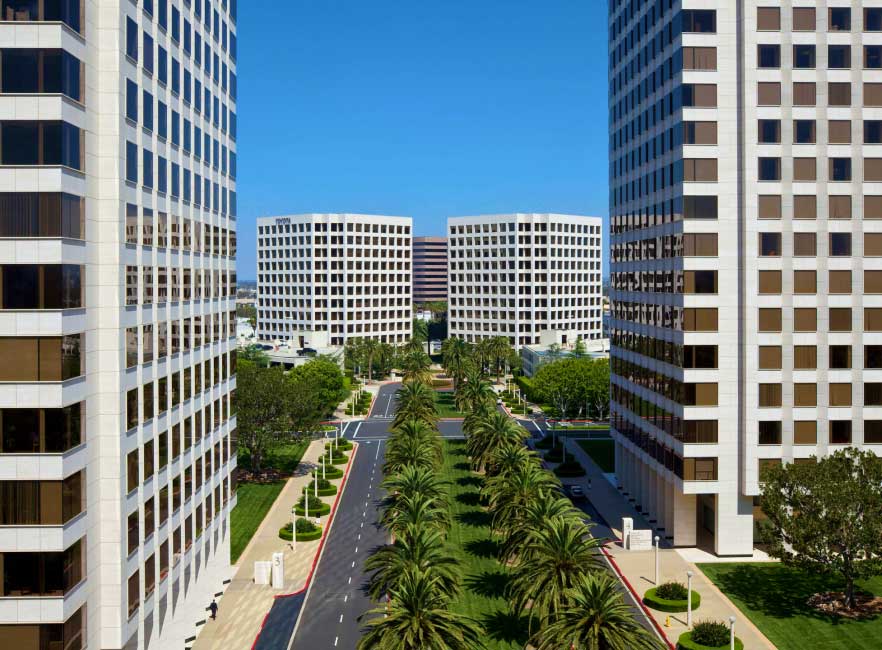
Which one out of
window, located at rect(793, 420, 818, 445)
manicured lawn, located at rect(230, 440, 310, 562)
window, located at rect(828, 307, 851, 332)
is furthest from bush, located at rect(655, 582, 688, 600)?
manicured lawn, located at rect(230, 440, 310, 562)

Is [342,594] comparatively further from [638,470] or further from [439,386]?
[439,386]

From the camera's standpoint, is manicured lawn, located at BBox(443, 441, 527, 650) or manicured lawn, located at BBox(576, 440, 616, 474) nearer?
manicured lawn, located at BBox(443, 441, 527, 650)

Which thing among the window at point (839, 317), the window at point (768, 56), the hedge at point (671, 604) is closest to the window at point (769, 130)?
the window at point (768, 56)

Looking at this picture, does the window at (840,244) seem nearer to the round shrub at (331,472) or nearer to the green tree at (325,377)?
the round shrub at (331,472)

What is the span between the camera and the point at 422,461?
70375mm

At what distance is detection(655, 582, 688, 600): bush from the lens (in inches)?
2200

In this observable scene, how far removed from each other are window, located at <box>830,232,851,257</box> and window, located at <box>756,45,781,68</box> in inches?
534

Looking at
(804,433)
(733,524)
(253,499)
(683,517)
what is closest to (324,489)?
(253,499)

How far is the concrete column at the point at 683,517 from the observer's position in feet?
223

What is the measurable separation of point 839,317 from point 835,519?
1863cm

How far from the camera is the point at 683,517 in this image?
6819cm

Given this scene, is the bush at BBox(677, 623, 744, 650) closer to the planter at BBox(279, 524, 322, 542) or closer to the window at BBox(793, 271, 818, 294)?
the window at BBox(793, 271, 818, 294)

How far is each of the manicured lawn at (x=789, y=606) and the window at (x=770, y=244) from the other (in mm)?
23481

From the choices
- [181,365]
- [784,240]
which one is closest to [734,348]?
[784,240]
